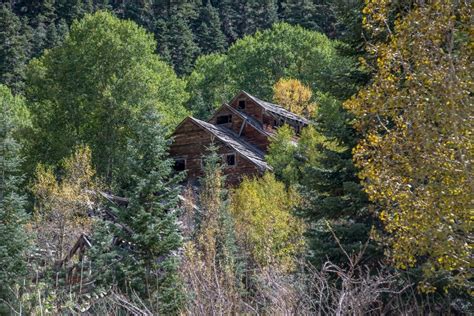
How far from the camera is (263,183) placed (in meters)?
32.6

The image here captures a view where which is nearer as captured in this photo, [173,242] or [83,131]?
[173,242]

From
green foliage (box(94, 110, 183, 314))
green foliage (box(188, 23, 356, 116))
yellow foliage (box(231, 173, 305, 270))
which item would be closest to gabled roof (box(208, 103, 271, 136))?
yellow foliage (box(231, 173, 305, 270))

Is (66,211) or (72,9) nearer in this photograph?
(66,211)

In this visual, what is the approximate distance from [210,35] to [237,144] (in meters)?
42.5

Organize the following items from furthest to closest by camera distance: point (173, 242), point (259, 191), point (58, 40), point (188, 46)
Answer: point (188, 46), point (58, 40), point (259, 191), point (173, 242)

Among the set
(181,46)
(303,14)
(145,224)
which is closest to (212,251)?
(145,224)

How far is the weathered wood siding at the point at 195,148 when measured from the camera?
128 feet

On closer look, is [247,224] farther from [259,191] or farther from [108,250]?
[108,250]

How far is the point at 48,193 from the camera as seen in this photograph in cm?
3244

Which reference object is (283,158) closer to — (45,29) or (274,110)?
(274,110)

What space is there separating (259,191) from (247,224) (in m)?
4.09

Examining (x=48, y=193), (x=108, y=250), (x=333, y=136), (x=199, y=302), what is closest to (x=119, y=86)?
(x=48, y=193)

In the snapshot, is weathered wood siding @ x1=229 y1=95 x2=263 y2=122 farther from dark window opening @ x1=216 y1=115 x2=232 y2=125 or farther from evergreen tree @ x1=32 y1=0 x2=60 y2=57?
evergreen tree @ x1=32 y1=0 x2=60 y2=57

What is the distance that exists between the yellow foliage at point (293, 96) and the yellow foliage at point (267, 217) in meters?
22.7
